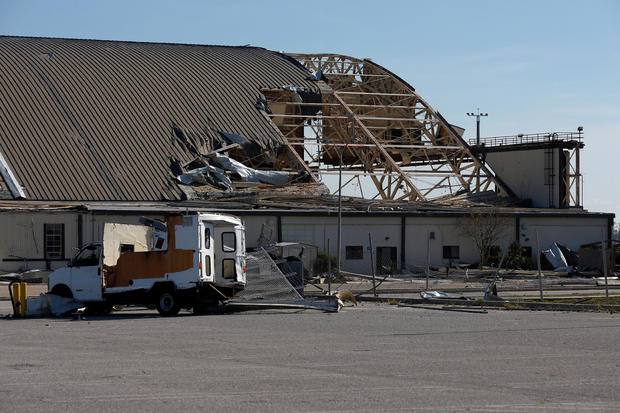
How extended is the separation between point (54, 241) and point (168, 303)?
67.5 feet

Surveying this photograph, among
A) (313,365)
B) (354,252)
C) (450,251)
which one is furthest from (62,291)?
(450,251)

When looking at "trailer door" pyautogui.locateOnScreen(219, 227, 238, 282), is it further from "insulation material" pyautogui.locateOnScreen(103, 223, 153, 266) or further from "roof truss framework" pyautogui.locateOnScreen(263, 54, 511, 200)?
"roof truss framework" pyautogui.locateOnScreen(263, 54, 511, 200)

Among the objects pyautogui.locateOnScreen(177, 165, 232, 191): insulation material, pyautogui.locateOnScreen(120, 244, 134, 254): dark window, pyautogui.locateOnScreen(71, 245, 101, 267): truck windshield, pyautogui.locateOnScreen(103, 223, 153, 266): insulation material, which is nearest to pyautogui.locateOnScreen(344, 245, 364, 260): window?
pyautogui.locateOnScreen(177, 165, 232, 191): insulation material

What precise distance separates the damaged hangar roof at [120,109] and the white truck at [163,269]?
22.3 metres

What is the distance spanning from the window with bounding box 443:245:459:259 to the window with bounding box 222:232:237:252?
89.3ft

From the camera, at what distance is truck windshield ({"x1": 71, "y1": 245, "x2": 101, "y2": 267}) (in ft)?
88.0

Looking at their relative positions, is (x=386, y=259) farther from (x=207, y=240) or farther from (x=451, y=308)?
(x=207, y=240)

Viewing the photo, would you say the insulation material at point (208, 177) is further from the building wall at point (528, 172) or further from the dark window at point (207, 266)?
the dark window at point (207, 266)

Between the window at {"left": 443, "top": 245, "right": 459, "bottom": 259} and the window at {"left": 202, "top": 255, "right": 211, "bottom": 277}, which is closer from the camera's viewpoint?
the window at {"left": 202, "top": 255, "right": 211, "bottom": 277}

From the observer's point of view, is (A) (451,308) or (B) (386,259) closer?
(A) (451,308)

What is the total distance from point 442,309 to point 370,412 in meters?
17.1

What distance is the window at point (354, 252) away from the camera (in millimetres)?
50344

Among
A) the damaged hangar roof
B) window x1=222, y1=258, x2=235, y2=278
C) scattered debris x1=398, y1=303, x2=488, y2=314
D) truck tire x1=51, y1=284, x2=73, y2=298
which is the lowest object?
scattered debris x1=398, y1=303, x2=488, y2=314

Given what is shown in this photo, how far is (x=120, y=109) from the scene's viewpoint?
2247 inches
